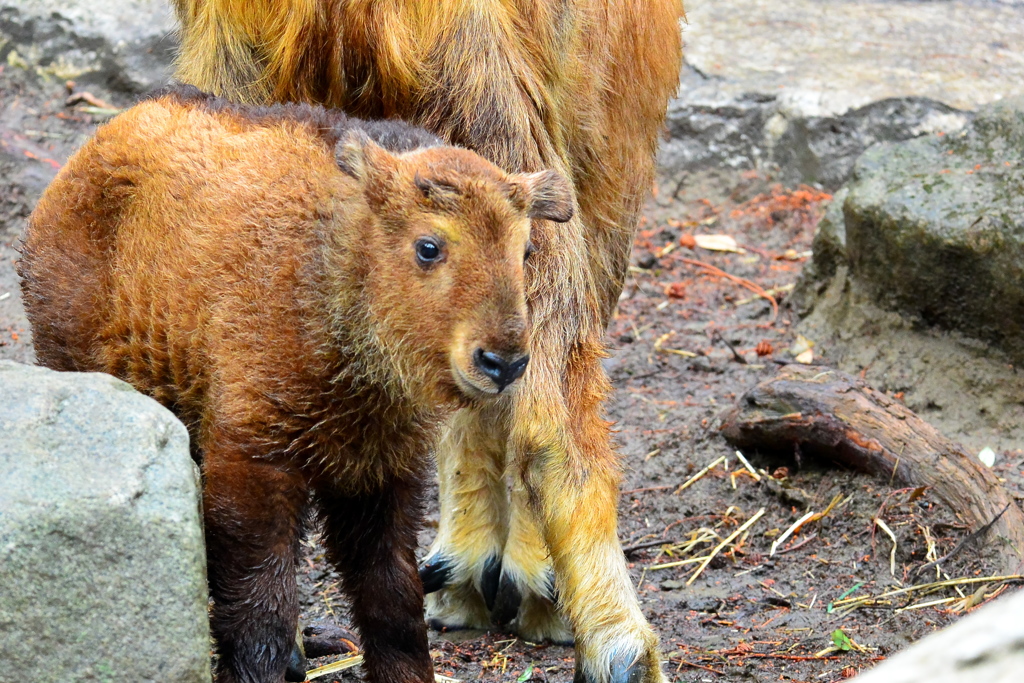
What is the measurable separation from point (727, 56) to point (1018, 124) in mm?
3398

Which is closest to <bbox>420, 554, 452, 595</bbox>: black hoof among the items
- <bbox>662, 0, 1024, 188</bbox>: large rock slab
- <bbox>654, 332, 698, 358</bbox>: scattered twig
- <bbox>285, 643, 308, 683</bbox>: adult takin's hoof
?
<bbox>285, 643, 308, 683</bbox>: adult takin's hoof

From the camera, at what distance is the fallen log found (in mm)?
5027

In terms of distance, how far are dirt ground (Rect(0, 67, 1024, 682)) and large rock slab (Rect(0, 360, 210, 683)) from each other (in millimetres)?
1435

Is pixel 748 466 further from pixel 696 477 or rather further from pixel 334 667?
pixel 334 667

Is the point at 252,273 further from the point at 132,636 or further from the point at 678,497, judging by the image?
the point at 678,497

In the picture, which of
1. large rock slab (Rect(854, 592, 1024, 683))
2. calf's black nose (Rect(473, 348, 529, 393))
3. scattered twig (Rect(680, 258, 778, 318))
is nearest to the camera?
large rock slab (Rect(854, 592, 1024, 683))

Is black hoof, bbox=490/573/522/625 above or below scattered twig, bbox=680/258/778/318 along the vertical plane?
above

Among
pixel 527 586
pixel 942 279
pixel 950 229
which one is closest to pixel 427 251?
pixel 527 586

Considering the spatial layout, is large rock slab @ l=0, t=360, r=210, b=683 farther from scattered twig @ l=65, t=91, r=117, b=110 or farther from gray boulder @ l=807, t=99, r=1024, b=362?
scattered twig @ l=65, t=91, r=117, b=110

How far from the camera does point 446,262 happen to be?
118 inches

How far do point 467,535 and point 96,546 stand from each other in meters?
2.70

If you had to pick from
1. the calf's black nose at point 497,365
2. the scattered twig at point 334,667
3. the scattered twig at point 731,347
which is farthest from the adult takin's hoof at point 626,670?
A: the scattered twig at point 731,347

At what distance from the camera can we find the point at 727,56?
9578 mm

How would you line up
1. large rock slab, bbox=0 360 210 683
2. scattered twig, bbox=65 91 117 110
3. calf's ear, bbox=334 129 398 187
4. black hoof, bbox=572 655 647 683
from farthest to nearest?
scattered twig, bbox=65 91 117 110 → black hoof, bbox=572 655 647 683 → calf's ear, bbox=334 129 398 187 → large rock slab, bbox=0 360 210 683
